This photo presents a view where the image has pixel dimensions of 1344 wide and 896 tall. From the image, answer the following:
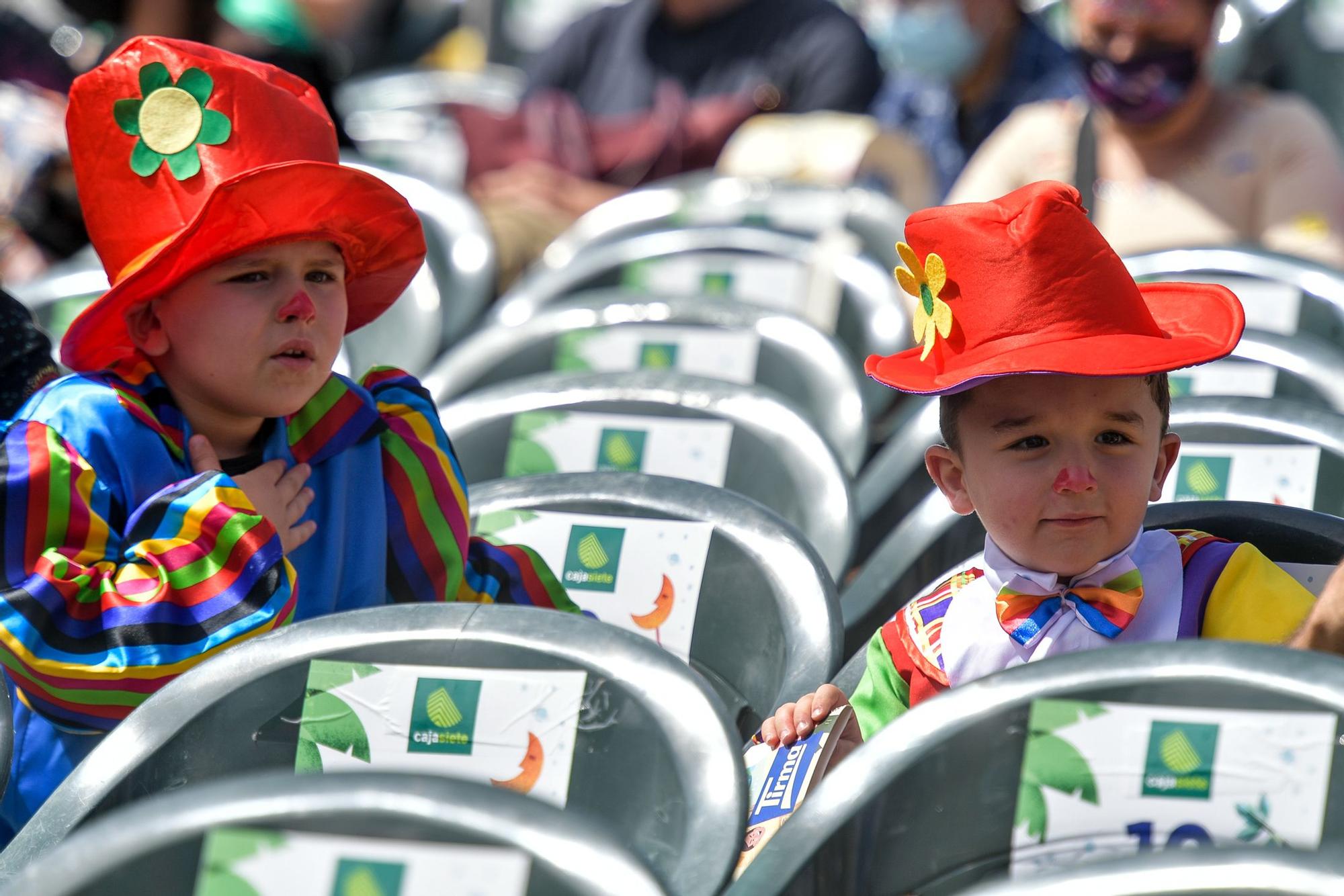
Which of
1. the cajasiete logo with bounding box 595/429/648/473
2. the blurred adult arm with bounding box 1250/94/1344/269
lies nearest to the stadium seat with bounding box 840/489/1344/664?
the cajasiete logo with bounding box 595/429/648/473

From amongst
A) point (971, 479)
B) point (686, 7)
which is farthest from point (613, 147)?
point (971, 479)

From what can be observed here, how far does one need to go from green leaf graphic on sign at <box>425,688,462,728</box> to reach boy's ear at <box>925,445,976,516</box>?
0.52 metres

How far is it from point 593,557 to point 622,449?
336 millimetres

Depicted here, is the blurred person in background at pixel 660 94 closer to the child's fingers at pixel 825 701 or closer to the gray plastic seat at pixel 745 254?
the gray plastic seat at pixel 745 254

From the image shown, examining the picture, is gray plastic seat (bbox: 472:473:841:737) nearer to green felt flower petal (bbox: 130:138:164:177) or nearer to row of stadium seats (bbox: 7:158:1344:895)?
row of stadium seats (bbox: 7:158:1344:895)

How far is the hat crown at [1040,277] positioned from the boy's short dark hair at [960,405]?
1.8 inches

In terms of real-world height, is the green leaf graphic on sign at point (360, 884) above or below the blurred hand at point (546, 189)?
below

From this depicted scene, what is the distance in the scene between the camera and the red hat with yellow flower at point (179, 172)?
1.71 m

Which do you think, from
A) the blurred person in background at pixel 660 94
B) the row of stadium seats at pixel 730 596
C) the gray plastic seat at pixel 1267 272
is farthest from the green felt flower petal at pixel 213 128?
the blurred person in background at pixel 660 94

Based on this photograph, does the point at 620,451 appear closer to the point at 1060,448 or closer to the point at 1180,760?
the point at 1060,448

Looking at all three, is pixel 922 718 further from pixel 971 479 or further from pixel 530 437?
pixel 530 437

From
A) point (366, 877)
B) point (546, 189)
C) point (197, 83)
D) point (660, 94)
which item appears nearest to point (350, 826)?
point (366, 877)

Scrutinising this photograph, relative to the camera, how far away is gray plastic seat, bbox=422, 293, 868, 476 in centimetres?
237

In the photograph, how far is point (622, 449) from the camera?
2119 millimetres
